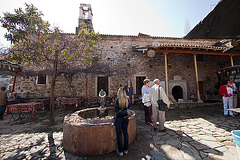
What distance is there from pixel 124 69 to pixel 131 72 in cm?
70

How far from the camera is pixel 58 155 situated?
234 centimetres

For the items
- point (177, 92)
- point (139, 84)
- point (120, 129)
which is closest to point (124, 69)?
point (139, 84)

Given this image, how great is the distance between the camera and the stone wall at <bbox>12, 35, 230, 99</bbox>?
9133mm

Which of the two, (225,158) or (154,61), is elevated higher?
(154,61)

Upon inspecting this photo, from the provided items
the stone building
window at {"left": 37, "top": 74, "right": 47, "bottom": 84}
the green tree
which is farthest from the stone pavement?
window at {"left": 37, "top": 74, "right": 47, "bottom": 84}

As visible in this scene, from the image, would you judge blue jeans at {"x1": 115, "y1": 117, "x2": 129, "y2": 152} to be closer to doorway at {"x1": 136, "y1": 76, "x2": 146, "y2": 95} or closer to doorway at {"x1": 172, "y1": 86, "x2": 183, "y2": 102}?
doorway at {"x1": 136, "y1": 76, "x2": 146, "y2": 95}

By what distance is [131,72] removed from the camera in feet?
32.2

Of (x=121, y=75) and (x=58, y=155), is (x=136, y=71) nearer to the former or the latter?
(x=121, y=75)

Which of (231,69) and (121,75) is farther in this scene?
(121,75)

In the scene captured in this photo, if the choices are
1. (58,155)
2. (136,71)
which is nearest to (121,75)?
(136,71)

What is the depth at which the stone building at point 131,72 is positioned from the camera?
30.0ft

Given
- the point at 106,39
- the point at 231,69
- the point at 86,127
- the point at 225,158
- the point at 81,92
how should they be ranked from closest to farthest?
the point at 225,158 < the point at 86,127 < the point at 231,69 < the point at 81,92 < the point at 106,39

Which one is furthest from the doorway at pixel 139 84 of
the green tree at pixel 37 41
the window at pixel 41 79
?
the window at pixel 41 79

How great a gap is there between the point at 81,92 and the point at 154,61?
7.20 m
